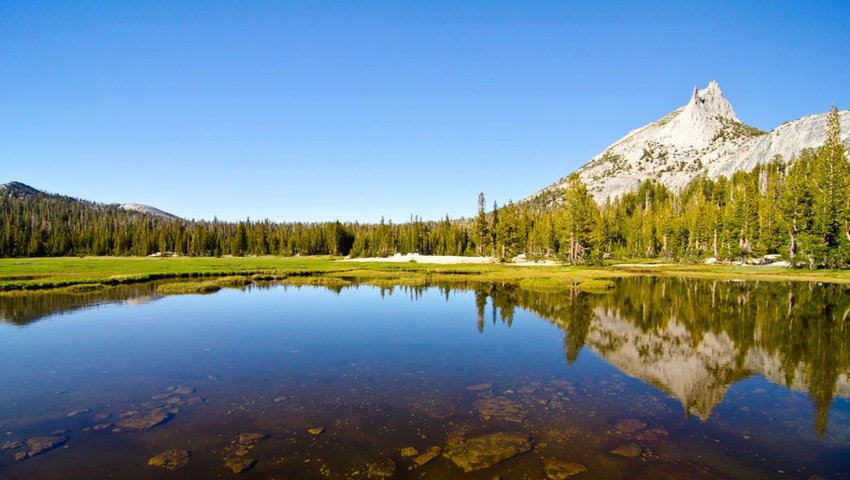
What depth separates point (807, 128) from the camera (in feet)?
583

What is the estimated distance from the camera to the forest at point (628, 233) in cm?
6700

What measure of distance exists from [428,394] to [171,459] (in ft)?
27.1

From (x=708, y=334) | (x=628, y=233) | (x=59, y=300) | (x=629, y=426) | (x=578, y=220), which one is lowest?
(x=629, y=426)

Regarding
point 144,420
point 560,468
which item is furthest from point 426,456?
point 144,420

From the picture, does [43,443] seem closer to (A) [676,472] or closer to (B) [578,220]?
(A) [676,472]

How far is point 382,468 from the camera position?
10.3 meters

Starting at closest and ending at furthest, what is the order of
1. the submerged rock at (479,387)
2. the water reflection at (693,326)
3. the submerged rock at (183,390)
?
the submerged rock at (183,390) → the submerged rock at (479,387) → the water reflection at (693,326)

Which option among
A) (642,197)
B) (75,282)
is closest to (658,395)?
(75,282)

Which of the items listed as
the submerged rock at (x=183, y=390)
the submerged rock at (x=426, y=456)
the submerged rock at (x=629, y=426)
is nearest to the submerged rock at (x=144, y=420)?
the submerged rock at (x=183, y=390)

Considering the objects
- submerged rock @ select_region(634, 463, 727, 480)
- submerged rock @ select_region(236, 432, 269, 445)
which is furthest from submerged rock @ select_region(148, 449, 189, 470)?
submerged rock @ select_region(634, 463, 727, 480)

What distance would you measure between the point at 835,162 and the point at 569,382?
258 ft

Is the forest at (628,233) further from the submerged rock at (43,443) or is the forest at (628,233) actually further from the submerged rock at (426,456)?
the submerged rock at (43,443)

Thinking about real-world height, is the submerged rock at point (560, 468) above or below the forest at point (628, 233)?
below

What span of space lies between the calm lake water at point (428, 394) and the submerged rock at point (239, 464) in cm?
7
